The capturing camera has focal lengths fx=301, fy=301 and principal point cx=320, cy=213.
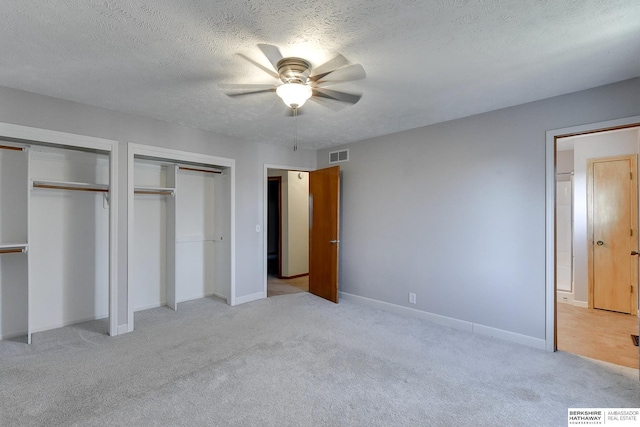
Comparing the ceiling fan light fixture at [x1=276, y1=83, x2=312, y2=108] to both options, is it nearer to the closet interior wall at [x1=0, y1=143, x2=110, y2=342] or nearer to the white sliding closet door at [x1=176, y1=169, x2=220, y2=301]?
the closet interior wall at [x1=0, y1=143, x2=110, y2=342]

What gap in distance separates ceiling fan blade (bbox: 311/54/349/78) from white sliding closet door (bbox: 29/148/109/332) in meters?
3.01

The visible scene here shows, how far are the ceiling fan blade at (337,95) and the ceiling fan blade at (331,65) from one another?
0.30 m

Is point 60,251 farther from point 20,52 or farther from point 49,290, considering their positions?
point 20,52

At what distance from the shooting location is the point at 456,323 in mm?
3592

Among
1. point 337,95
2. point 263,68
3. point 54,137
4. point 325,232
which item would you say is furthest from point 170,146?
point 325,232

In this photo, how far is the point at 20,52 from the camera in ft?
6.96

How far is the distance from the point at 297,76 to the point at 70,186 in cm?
301

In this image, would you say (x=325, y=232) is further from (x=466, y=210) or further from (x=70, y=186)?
(x=70, y=186)

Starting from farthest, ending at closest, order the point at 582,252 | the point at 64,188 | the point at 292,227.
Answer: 1. the point at 292,227
2. the point at 582,252
3. the point at 64,188

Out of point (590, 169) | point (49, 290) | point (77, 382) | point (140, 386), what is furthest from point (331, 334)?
point (590, 169)

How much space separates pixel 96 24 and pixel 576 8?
2761 millimetres

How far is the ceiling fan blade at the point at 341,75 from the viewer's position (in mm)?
2287

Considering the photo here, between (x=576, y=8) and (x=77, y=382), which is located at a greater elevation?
(x=576, y=8)

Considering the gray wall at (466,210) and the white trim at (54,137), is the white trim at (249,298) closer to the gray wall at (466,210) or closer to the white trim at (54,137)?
the gray wall at (466,210)
